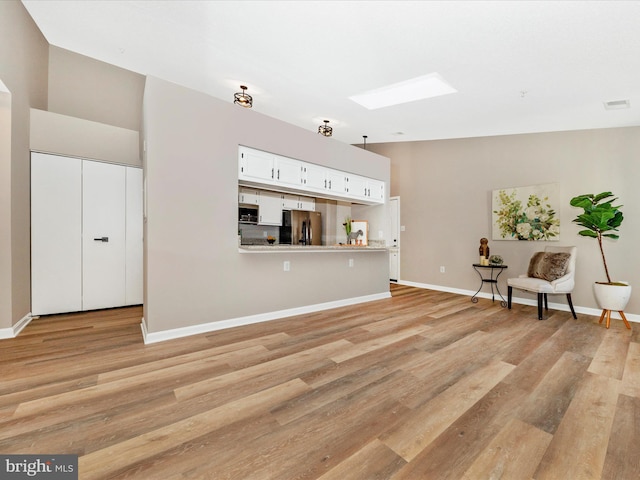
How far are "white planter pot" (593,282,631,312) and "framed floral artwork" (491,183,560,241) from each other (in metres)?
1.17

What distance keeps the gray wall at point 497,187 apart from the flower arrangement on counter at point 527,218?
151 mm

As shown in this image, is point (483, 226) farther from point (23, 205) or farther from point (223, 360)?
point (23, 205)

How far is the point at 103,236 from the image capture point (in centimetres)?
418

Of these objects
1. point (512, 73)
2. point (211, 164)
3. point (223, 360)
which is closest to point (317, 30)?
point (211, 164)

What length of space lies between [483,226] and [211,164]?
16.5 ft

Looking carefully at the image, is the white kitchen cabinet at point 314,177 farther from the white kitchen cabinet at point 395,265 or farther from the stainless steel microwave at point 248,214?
the white kitchen cabinet at point 395,265

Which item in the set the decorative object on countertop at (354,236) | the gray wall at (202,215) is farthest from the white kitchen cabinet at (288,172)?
the decorative object on countertop at (354,236)

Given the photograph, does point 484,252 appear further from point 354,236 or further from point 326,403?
point 326,403

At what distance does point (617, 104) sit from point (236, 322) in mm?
5464

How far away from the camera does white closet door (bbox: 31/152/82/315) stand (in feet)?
12.1

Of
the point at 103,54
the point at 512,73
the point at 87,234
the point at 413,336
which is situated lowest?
the point at 413,336

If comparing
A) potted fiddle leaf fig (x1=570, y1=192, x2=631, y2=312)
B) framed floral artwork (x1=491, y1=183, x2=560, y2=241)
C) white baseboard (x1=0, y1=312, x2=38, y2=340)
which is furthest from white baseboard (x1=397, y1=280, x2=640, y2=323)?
white baseboard (x1=0, y1=312, x2=38, y2=340)

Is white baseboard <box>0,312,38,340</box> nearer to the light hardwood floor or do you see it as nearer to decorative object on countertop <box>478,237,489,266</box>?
the light hardwood floor

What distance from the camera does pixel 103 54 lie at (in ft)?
12.4
